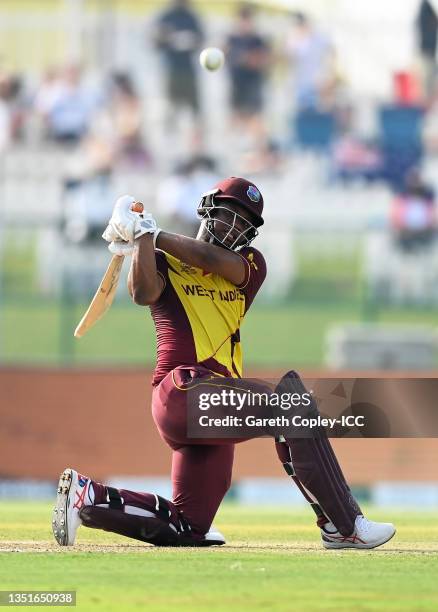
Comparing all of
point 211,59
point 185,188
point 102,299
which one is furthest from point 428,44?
point 102,299

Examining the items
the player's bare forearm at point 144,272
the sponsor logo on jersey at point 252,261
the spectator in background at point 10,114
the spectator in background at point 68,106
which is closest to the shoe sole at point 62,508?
the player's bare forearm at point 144,272

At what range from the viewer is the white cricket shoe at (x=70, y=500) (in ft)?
21.6

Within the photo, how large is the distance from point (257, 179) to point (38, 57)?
596cm

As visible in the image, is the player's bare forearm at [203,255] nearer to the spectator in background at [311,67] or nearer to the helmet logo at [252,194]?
the helmet logo at [252,194]

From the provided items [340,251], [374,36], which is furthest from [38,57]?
[340,251]

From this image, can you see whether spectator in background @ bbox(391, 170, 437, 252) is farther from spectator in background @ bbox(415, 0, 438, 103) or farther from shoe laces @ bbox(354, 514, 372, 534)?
shoe laces @ bbox(354, 514, 372, 534)

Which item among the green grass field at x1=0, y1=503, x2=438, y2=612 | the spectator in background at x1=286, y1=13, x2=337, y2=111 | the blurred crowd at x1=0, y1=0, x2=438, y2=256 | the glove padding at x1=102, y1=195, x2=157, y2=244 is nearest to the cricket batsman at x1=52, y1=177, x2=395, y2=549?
the glove padding at x1=102, y1=195, x2=157, y2=244

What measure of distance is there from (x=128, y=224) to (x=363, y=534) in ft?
6.24

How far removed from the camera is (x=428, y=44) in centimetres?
2666

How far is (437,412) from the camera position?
23.6ft

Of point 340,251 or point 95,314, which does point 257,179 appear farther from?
point 95,314

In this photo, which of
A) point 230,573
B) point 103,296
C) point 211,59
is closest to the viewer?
point 230,573

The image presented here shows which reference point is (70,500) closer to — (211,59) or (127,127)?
(211,59)

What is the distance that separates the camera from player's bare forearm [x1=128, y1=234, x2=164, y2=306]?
6621 mm
